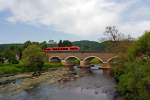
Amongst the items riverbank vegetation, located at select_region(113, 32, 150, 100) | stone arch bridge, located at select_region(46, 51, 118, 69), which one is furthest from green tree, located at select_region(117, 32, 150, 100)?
stone arch bridge, located at select_region(46, 51, 118, 69)

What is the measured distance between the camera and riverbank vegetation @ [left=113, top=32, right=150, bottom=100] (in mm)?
26500

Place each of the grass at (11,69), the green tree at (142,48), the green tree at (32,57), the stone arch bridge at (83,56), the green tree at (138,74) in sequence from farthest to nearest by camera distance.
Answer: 1. the stone arch bridge at (83,56)
2. the green tree at (32,57)
3. the grass at (11,69)
4. the green tree at (142,48)
5. the green tree at (138,74)

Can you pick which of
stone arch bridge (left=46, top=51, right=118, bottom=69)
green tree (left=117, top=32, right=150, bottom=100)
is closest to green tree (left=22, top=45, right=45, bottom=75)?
stone arch bridge (left=46, top=51, right=118, bottom=69)

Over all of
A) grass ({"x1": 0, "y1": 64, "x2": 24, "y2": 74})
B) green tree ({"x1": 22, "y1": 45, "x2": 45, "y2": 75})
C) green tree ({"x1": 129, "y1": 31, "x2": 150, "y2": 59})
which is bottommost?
grass ({"x1": 0, "y1": 64, "x2": 24, "y2": 74})

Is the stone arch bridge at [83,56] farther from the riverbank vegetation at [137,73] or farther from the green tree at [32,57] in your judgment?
the riverbank vegetation at [137,73]

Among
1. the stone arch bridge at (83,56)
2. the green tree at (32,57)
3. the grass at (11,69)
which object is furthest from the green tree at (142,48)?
the stone arch bridge at (83,56)

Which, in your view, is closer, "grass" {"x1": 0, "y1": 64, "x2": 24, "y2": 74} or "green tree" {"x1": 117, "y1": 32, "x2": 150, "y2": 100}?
"green tree" {"x1": 117, "y1": 32, "x2": 150, "y2": 100}

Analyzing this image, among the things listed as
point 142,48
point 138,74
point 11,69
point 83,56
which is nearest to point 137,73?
point 138,74

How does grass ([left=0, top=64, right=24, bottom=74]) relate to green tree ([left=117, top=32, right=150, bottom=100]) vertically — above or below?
below

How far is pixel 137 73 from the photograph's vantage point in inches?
1100

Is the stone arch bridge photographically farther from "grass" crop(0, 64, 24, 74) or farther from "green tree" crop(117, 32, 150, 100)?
"green tree" crop(117, 32, 150, 100)

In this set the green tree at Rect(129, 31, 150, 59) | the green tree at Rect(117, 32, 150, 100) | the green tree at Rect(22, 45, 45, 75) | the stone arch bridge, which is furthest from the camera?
the stone arch bridge

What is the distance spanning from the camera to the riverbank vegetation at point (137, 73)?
86.9 feet

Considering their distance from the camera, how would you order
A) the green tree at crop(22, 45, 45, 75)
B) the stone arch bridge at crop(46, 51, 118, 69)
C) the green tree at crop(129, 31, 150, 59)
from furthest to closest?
1. the stone arch bridge at crop(46, 51, 118, 69)
2. the green tree at crop(22, 45, 45, 75)
3. the green tree at crop(129, 31, 150, 59)
